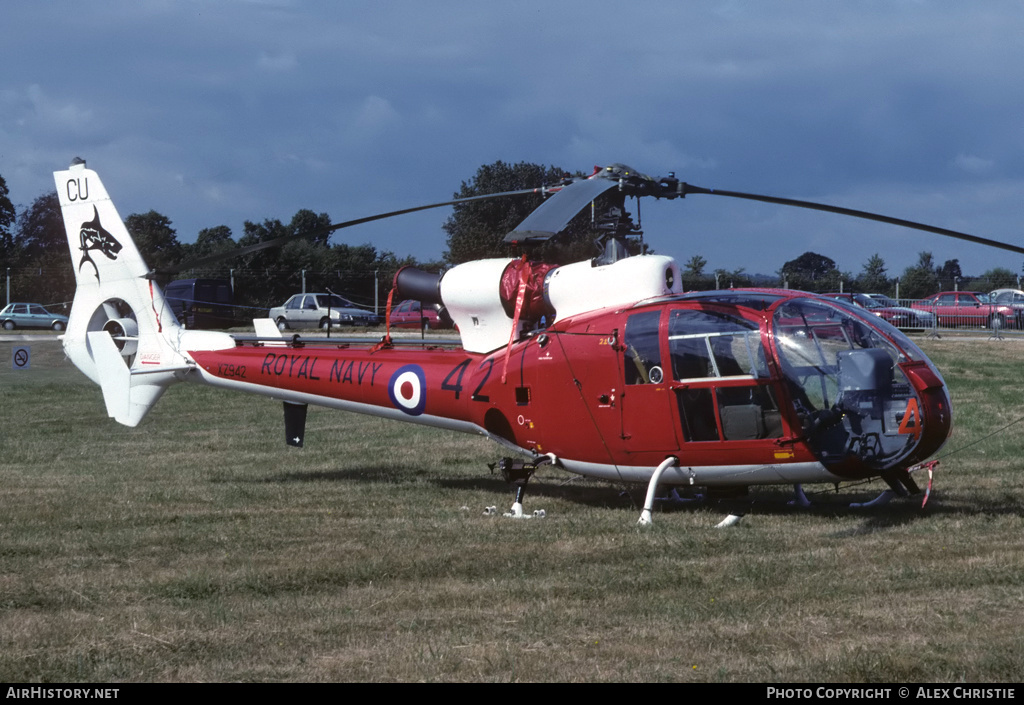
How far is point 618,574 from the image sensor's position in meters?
8.02

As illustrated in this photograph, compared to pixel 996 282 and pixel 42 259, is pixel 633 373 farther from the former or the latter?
pixel 42 259

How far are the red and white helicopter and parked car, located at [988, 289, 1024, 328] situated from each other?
26.7m

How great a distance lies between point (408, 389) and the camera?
40.2ft

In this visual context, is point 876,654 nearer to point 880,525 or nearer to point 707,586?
point 707,586

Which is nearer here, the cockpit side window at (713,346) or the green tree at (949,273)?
the cockpit side window at (713,346)

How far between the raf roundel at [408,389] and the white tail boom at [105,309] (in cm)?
279

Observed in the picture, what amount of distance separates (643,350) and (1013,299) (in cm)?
2985

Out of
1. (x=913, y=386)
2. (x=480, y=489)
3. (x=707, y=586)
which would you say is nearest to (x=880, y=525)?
(x=913, y=386)

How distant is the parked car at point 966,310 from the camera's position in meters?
34.3

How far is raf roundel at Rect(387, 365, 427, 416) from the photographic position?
1216 centimetres

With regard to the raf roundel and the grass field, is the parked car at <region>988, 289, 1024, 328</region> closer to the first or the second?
the grass field

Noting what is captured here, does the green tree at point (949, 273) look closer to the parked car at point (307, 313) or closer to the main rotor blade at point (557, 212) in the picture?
the parked car at point (307, 313)

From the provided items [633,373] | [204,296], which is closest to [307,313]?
[204,296]

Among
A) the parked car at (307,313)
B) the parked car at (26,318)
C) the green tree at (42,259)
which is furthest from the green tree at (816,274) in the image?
the parked car at (26,318)
